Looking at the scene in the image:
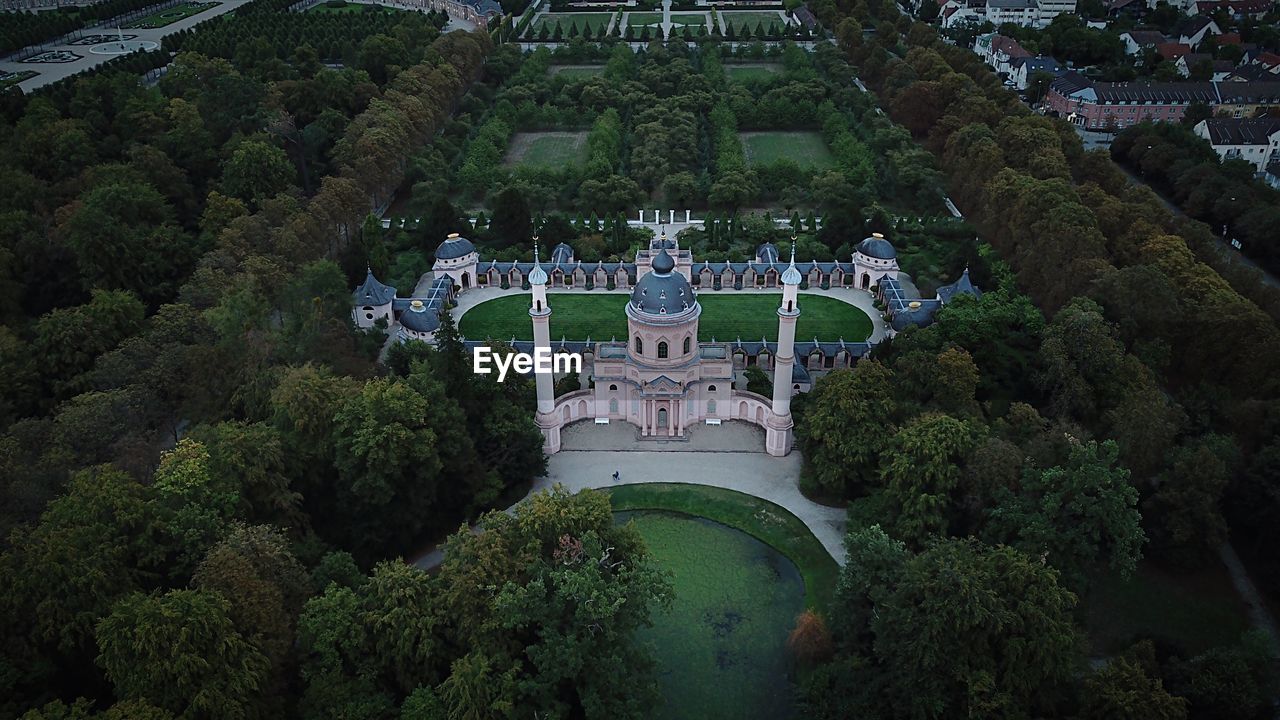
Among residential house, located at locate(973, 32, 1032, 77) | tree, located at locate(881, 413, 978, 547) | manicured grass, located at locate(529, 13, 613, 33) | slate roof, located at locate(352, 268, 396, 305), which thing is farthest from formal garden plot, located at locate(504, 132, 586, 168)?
residential house, located at locate(973, 32, 1032, 77)

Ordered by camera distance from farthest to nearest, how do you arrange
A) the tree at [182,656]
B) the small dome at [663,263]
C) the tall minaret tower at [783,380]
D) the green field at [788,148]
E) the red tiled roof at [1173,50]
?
1. the red tiled roof at [1173,50]
2. the green field at [788,148]
3. the small dome at [663,263]
4. the tall minaret tower at [783,380]
5. the tree at [182,656]

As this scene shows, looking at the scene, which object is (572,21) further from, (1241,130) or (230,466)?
(230,466)

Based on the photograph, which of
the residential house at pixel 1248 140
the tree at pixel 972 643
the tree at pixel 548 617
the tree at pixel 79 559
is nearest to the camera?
the tree at pixel 548 617

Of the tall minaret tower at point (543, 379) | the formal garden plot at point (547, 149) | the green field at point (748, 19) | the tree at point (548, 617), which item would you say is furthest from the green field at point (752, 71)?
the tree at point (548, 617)

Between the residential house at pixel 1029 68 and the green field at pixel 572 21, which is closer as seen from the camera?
the residential house at pixel 1029 68

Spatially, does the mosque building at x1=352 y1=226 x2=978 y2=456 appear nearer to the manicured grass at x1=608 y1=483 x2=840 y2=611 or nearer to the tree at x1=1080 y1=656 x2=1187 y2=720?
the manicured grass at x1=608 y1=483 x2=840 y2=611

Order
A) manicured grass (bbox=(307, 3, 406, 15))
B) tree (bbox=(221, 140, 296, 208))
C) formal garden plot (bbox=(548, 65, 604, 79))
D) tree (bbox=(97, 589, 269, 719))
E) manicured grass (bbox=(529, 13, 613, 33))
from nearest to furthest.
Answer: tree (bbox=(97, 589, 269, 719))
tree (bbox=(221, 140, 296, 208))
formal garden plot (bbox=(548, 65, 604, 79))
manicured grass (bbox=(307, 3, 406, 15))
manicured grass (bbox=(529, 13, 613, 33))

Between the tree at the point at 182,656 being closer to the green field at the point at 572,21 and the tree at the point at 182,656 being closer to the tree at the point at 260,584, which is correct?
the tree at the point at 260,584
